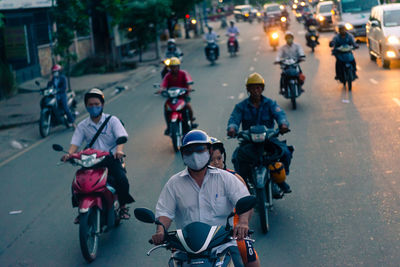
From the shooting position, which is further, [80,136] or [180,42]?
[180,42]

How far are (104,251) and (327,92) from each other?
11.4 m

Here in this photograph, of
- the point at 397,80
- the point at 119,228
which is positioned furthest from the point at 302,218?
the point at 397,80

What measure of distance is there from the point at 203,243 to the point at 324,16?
127ft

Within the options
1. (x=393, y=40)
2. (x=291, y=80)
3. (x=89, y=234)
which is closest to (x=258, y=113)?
(x=89, y=234)

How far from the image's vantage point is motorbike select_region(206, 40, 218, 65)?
29.2m

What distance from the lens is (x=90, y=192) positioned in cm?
681

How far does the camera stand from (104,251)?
7023mm

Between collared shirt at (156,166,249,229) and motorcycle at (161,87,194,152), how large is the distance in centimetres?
702

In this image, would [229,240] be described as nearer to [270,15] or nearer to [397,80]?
[397,80]

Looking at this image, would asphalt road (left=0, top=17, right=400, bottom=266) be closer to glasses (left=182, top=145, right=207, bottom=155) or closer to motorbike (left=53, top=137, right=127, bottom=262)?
motorbike (left=53, top=137, right=127, bottom=262)

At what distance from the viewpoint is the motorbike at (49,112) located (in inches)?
578

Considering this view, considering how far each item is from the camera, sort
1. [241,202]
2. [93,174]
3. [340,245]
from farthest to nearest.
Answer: [93,174], [340,245], [241,202]

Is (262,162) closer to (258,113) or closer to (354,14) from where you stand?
(258,113)

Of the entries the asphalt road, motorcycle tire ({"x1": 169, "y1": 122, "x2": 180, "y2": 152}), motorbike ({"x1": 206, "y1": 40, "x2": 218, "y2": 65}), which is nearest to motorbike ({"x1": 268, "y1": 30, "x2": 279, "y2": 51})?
motorbike ({"x1": 206, "y1": 40, "x2": 218, "y2": 65})
